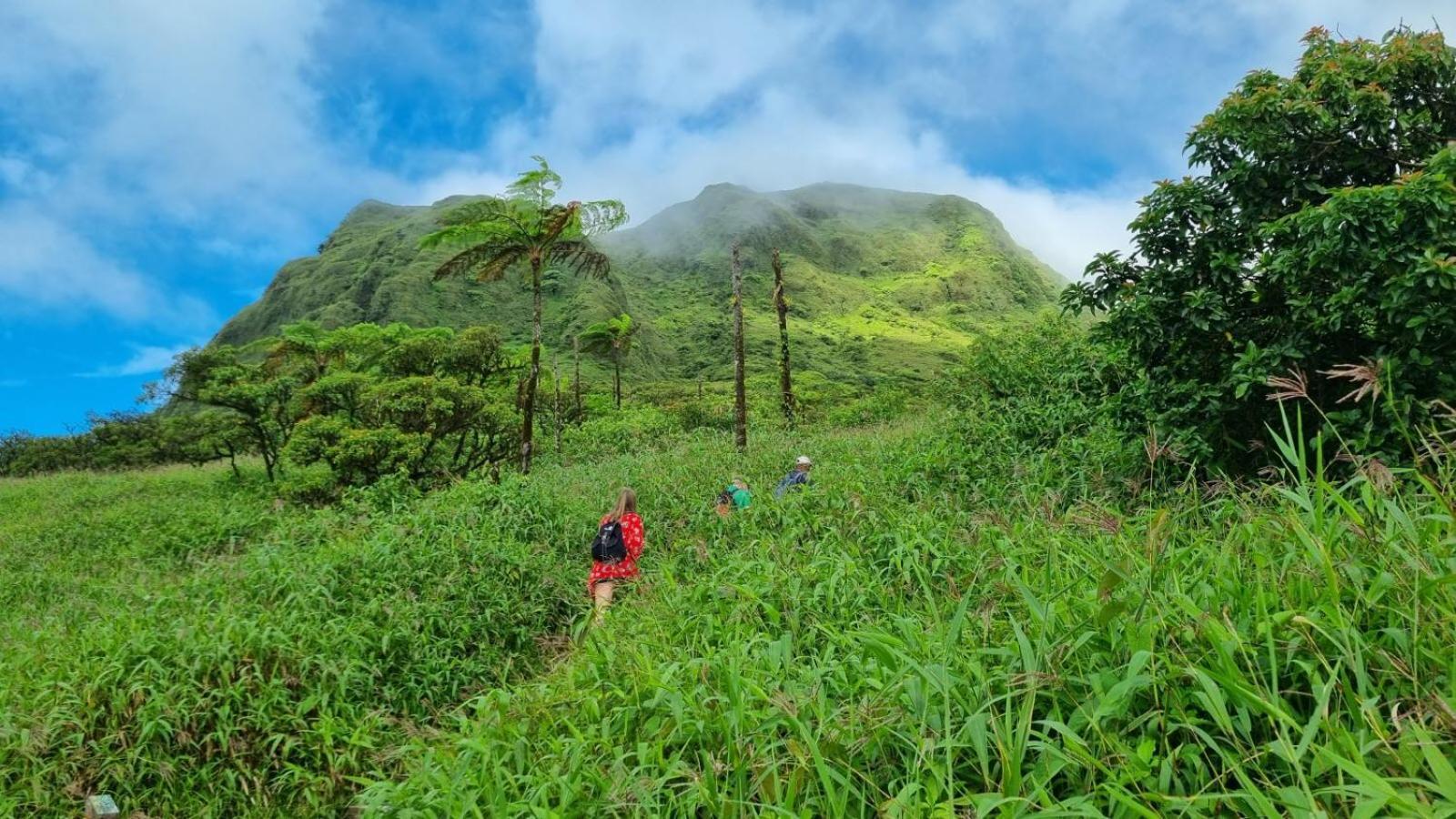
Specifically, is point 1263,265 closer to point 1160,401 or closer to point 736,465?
point 1160,401

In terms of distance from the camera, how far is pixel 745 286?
379ft

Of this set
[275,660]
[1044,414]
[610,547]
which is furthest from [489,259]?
[1044,414]

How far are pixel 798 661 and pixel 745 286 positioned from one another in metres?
114

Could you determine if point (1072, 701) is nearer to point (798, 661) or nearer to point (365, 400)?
point (798, 661)

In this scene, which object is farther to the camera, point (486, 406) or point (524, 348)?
point (524, 348)

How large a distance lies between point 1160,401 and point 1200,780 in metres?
5.15

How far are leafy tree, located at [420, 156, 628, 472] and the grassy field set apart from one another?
6848mm

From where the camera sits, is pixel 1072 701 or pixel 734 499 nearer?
pixel 1072 701

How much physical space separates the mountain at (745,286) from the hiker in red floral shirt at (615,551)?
54.4m

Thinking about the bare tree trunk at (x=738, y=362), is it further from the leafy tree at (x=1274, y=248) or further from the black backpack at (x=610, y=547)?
the leafy tree at (x=1274, y=248)

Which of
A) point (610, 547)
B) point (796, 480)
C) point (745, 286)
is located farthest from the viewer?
point (745, 286)

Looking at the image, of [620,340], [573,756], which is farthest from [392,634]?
[620,340]

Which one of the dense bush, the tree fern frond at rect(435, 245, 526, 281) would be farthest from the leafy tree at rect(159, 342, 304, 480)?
the dense bush

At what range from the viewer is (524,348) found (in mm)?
25109
